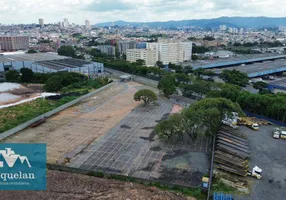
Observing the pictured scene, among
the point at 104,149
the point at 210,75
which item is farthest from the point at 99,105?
the point at 210,75

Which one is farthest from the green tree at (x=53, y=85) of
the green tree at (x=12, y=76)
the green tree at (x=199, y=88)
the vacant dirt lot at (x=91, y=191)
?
the vacant dirt lot at (x=91, y=191)

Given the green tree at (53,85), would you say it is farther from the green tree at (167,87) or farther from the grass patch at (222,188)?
the grass patch at (222,188)

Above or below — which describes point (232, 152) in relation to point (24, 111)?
below

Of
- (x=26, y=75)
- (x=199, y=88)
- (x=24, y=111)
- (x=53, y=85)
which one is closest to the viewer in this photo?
(x=24, y=111)

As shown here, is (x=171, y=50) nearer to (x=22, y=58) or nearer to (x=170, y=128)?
(x=22, y=58)

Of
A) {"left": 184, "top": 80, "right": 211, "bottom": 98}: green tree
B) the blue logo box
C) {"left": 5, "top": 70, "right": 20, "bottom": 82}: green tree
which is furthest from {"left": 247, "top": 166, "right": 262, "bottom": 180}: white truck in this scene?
{"left": 5, "top": 70, "right": 20, "bottom": 82}: green tree

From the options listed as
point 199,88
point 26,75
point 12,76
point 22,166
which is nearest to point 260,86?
point 199,88

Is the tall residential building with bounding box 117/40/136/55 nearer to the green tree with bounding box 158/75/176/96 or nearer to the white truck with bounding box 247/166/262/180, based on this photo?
the green tree with bounding box 158/75/176/96
